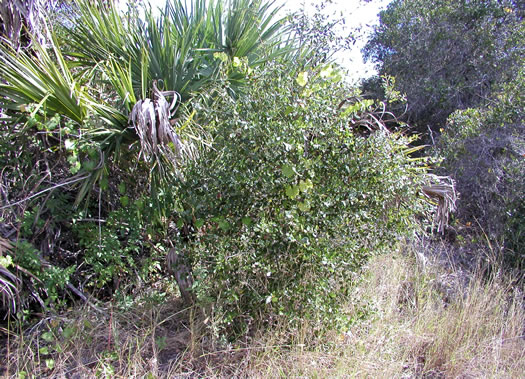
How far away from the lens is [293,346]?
115 inches

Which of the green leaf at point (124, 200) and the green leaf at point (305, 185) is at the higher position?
the green leaf at point (305, 185)

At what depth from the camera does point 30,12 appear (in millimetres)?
3217

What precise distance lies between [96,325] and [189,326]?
665 mm

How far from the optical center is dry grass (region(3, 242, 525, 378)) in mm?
2797

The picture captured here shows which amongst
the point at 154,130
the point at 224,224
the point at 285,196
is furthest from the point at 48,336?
the point at 285,196

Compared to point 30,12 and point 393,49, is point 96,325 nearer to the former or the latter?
point 30,12

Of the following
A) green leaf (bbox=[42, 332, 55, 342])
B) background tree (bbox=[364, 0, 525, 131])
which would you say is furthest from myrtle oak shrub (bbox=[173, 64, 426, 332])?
background tree (bbox=[364, 0, 525, 131])

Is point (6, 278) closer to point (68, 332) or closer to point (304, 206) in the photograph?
point (68, 332)

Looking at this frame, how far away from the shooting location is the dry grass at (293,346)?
280 centimetres

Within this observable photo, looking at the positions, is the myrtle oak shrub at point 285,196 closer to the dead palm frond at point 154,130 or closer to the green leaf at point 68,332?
the dead palm frond at point 154,130

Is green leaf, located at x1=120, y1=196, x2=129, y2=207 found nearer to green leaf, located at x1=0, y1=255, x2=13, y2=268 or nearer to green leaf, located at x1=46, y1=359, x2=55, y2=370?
green leaf, located at x1=0, y1=255, x2=13, y2=268

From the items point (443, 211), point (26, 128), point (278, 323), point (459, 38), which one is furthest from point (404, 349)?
point (459, 38)

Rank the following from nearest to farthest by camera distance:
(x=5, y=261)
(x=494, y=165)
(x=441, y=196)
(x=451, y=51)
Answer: (x=5, y=261) < (x=441, y=196) < (x=494, y=165) < (x=451, y=51)

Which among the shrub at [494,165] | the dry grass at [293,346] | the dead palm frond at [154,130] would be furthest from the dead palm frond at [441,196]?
the dead palm frond at [154,130]
